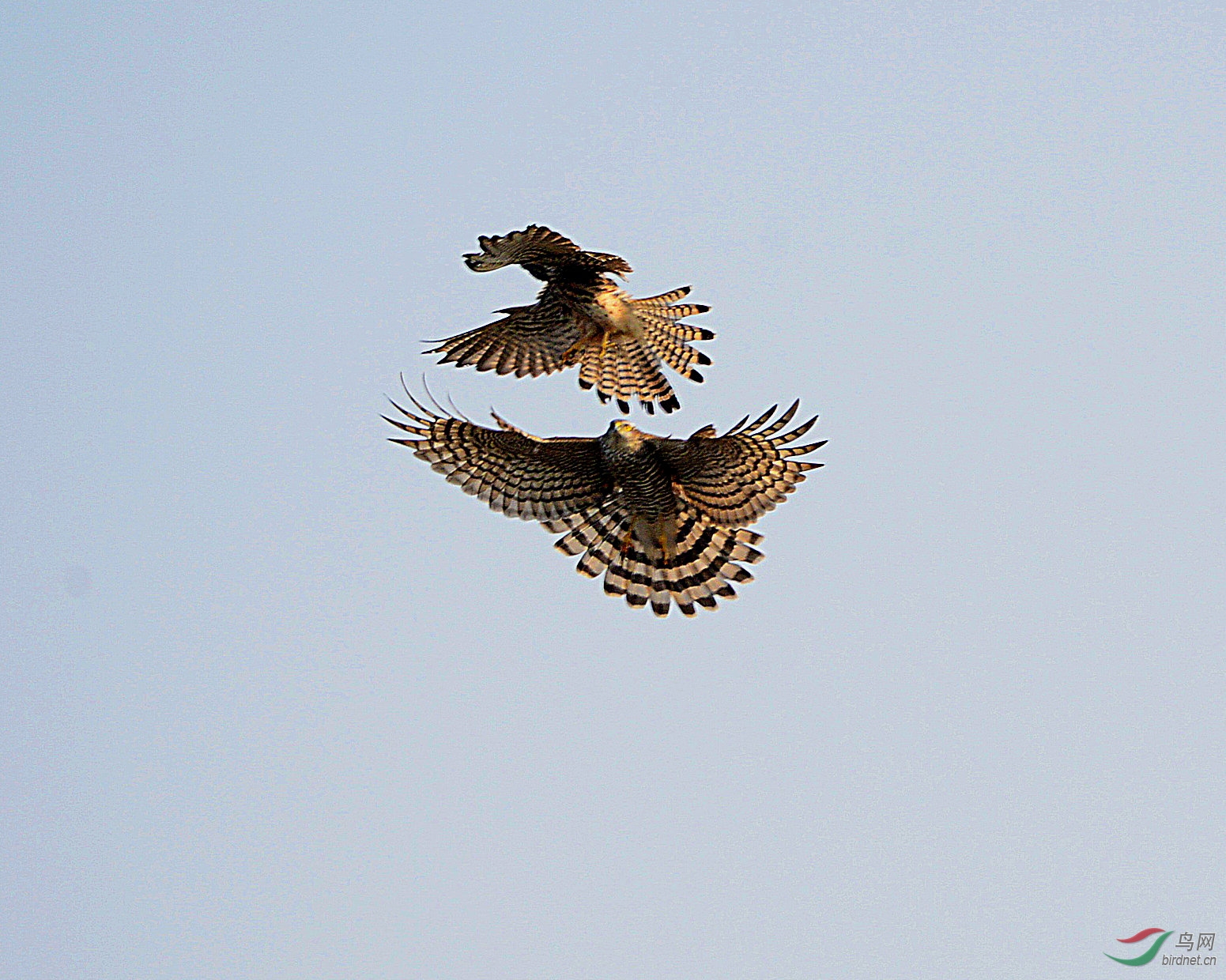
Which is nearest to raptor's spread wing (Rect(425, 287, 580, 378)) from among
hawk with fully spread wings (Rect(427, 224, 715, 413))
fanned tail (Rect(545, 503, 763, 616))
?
hawk with fully spread wings (Rect(427, 224, 715, 413))

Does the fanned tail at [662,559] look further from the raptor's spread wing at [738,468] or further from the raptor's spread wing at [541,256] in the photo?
the raptor's spread wing at [541,256]

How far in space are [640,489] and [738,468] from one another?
736 millimetres

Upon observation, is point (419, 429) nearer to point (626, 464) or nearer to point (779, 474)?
point (626, 464)

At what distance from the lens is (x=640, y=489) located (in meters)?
12.4

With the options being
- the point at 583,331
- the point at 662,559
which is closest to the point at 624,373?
the point at 583,331

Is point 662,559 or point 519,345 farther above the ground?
point 519,345

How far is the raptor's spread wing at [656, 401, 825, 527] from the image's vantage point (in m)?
12.0

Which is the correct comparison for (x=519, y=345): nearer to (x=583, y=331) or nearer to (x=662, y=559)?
(x=583, y=331)

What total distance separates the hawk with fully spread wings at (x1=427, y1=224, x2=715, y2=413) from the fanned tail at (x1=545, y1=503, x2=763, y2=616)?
1259 mm

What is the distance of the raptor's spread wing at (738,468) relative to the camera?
39.4 feet

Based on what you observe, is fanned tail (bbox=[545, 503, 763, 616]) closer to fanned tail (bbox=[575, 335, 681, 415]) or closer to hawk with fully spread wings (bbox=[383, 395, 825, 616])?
hawk with fully spread wings (bbox=[383, 395, 825, 616])

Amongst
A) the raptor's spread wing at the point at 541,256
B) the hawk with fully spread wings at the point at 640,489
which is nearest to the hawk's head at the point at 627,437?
the hawk with fully spread wings at the point at 640,489

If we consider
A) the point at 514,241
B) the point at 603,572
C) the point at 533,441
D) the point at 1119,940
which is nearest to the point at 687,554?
the point at 603,572

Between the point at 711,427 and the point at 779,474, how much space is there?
2.41ft
